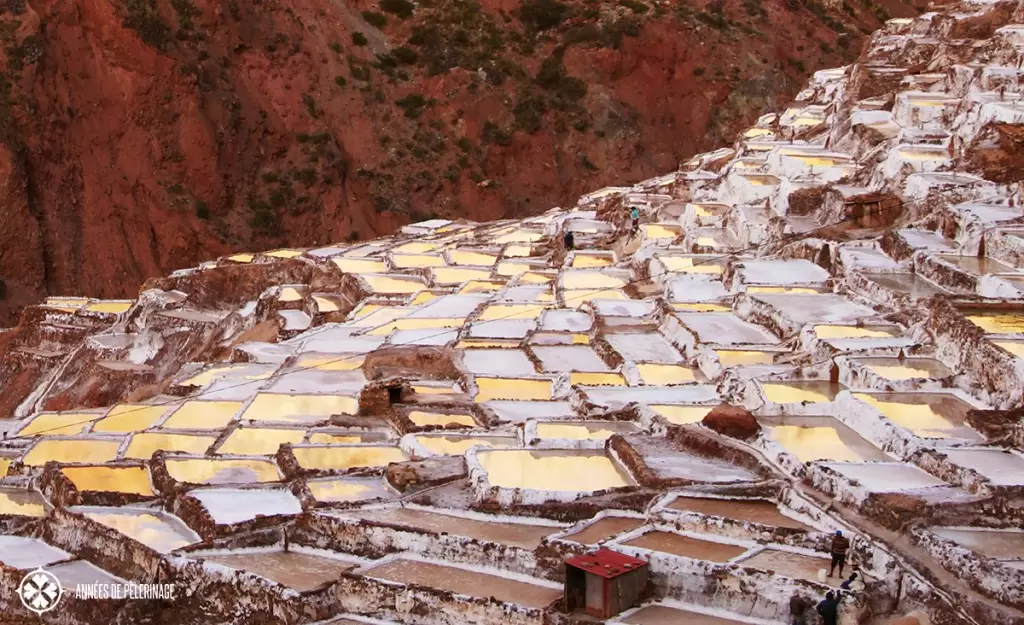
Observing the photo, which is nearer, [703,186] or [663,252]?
[663,252]

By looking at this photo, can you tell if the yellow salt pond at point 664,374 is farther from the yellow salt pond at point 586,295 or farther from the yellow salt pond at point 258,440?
the yellow salt pond at point 586,295

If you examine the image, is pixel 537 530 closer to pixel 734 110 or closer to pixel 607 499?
pixel 607 499

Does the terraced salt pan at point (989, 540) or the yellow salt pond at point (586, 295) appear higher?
the terraced salt pan at point (989, 540)

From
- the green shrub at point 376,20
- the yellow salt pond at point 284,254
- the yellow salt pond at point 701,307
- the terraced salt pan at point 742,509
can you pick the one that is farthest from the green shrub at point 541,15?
the terraced salt pan at point 742,509

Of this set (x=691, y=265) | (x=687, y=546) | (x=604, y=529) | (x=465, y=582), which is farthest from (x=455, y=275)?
(x=687, y=546)

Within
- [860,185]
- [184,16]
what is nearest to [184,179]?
[184,16]

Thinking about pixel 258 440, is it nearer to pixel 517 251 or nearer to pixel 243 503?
pixel 243 503
